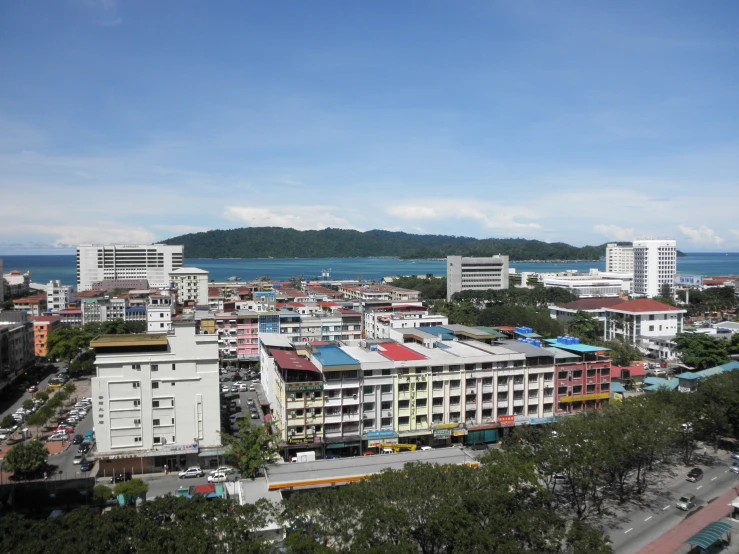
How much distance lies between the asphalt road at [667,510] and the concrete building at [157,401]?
14179 mm

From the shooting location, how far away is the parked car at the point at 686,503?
18.0 meters

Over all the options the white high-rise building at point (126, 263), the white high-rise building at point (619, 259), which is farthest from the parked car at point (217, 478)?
the white high-rise building at point (619, 259)

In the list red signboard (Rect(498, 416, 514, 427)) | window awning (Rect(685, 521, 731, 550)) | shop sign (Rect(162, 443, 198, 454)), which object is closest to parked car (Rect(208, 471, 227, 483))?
shop sign (Rect(162, 443, 198, 454))

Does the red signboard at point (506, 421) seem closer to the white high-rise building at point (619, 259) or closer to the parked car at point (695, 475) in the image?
the parked car at point (695, 475)

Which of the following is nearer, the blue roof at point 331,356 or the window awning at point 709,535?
the window awning at point 709,535

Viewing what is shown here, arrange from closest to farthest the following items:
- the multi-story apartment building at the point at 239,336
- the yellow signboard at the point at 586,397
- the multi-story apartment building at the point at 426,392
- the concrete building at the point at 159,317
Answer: the multi-story apartment building at the point at 426,392
the yellow signboard at the point at 586,397
the multi-story apartment building at the point at 239,336
the concrete building at the point at 159,317

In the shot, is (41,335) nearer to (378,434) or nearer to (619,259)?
(378,434)

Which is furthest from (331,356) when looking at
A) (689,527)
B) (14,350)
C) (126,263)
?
(126,263)

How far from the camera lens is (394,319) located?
138 ft

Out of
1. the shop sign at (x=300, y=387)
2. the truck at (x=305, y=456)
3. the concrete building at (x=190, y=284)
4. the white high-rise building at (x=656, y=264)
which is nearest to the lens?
the truck at (x=305, y=456)

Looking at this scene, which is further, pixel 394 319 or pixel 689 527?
pixel 394 319

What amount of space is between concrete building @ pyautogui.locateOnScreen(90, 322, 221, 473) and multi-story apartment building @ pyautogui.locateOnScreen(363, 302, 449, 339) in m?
18.1

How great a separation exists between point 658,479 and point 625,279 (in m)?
75.0

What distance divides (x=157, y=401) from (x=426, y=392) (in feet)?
35.4
